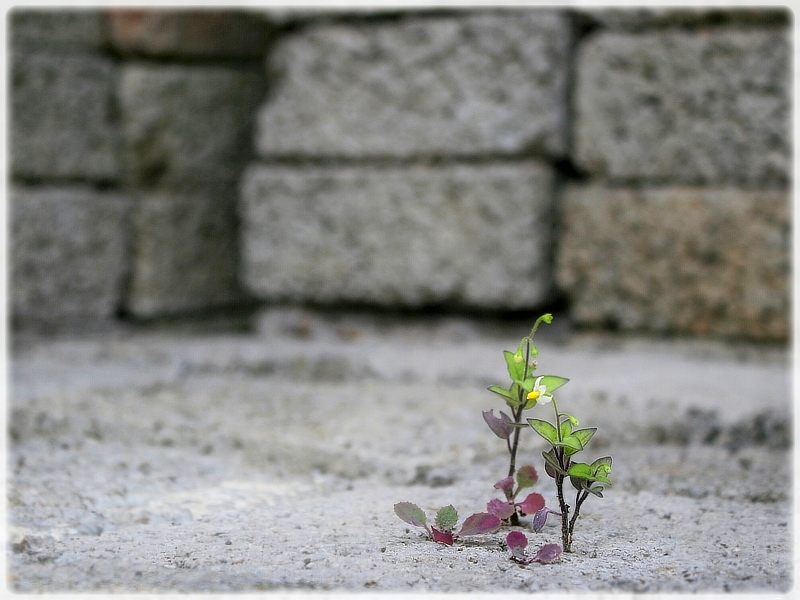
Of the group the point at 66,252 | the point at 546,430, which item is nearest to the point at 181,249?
the point at 66,252

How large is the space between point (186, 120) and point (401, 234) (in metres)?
0.99

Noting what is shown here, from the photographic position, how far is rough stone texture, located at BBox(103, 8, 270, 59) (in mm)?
3049

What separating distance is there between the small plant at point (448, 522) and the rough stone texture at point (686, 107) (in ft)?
5.94

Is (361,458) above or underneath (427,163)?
underneath

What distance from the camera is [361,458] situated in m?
1.75

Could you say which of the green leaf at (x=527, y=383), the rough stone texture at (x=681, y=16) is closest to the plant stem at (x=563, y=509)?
the green leaf at (x=527, y=383)

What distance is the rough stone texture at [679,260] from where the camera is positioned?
2633mm

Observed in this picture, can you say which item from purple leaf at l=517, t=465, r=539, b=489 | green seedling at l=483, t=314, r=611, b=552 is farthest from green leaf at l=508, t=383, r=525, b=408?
purple leaf at l=517, t=465, r=539, b=489

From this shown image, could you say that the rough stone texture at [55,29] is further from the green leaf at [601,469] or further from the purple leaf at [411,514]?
the green leaf at [601,469]

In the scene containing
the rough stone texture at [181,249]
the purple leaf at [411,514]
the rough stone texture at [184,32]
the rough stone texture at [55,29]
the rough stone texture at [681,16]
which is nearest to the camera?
the purple leaf at [411,514]

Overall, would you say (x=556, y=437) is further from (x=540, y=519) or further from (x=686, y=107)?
(x=686, y=107)

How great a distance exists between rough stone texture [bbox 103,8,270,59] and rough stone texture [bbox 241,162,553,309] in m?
0.56

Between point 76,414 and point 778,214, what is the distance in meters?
2.10

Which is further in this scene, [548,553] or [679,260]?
[679,260]
